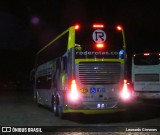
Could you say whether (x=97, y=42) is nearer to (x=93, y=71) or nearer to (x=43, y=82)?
(x=93, y=71)

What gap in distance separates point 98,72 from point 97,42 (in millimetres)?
1154

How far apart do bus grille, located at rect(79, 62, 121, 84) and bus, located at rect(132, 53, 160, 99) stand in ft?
36.5

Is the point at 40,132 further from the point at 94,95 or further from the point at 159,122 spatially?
the point at 159,122

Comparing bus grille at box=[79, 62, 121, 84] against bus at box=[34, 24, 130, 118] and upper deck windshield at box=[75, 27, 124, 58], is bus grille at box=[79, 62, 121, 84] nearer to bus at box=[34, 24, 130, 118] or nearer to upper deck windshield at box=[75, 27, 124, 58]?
bus at box=[34, 24, 130, 118]

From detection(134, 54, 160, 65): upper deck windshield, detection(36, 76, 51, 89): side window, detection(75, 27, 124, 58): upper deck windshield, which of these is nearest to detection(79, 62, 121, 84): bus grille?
detection(75, 27, 124, 58): upper deck windshield

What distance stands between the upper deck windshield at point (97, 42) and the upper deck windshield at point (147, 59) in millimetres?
11165

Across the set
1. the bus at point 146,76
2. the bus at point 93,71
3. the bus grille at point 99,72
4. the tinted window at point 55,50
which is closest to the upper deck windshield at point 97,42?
the bus at point 93,71

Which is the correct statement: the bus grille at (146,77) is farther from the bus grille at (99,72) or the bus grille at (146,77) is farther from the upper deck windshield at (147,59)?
the bus grille at (99,72)

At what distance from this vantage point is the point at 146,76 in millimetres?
27734

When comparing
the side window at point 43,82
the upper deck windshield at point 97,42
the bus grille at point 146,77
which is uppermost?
the upper deck windshield at point 97,42

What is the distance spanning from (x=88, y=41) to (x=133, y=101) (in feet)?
48.6

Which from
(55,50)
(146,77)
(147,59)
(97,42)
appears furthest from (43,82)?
(147,59)

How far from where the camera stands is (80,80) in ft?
53.7

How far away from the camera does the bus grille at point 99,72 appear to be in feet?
53.9
